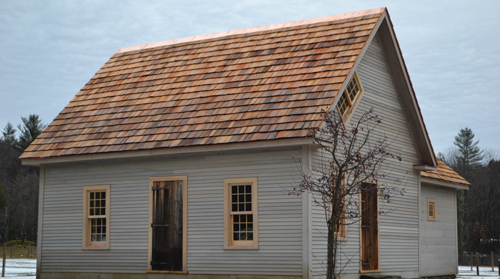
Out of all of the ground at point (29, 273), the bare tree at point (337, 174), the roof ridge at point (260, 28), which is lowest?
the ground at point (29, 273)

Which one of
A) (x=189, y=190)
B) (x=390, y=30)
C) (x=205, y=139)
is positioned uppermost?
(x=390, y=30)

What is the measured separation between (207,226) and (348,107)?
505 centimetres

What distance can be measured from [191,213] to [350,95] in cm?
549

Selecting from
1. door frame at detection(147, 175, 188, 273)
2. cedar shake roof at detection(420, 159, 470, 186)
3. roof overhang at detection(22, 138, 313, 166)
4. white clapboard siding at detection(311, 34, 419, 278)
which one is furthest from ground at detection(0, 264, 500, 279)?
door frame at detection(147, 175, 188, 273)

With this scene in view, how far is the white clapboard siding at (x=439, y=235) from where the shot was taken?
22.4 metres

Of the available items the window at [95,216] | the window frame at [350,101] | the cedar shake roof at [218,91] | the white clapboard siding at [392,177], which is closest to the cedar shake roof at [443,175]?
the white clapboard siding at [392,177]

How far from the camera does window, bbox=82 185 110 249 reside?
1836 centimetres

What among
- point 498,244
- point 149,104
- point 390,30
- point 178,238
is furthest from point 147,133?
point 498,244

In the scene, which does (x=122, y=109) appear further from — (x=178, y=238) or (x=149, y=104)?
(x=178, y=238)

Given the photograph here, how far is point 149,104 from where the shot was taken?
1897cm

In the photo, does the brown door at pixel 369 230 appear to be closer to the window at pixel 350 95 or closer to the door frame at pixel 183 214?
the window at pixel 350 95

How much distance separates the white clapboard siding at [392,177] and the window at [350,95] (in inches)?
10.5

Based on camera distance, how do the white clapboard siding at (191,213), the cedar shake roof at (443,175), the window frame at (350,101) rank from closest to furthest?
the white clapboard siding at (191,213) → the window frame at (350,101) → the cedar shake roof at (443,175)

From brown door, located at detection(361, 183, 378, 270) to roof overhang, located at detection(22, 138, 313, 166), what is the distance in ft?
13.5
